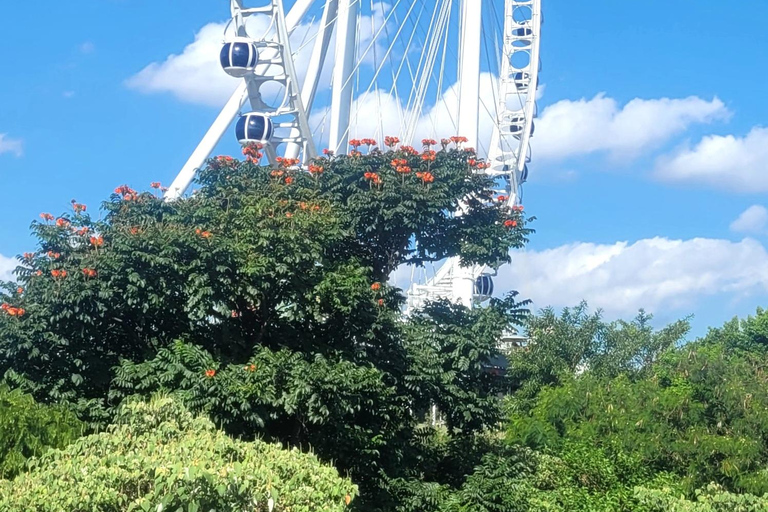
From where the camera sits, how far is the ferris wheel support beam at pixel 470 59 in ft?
76.9

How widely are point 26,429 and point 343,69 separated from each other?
51.0 ft

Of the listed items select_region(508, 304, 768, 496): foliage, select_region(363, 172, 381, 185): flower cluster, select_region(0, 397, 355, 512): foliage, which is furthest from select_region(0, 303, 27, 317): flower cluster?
select_region(508, 304, 768, 496): foliage

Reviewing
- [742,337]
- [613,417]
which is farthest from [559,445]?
[742,337]

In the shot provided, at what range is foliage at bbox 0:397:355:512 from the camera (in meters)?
8.22

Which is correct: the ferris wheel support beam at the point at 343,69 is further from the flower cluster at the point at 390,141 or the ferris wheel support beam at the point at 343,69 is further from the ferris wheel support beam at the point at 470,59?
the flower cluster at the point at 390,141

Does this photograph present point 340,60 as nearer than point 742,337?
Yes

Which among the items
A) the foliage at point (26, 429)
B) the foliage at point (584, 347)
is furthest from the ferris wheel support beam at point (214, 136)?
the foliage at point (26, 429)

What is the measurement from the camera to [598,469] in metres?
15.6

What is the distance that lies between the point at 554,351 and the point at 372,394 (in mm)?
13728

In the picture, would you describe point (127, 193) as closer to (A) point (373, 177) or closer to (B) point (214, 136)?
(A) point (373, 177)

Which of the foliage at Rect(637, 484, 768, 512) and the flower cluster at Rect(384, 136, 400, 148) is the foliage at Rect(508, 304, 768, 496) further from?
the flower cluster at Rect(384, 136, 400, 148)

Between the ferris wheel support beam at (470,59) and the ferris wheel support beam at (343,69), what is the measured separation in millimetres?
2585

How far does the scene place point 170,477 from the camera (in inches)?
319

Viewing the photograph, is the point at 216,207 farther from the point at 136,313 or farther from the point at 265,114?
the point at 265,114
